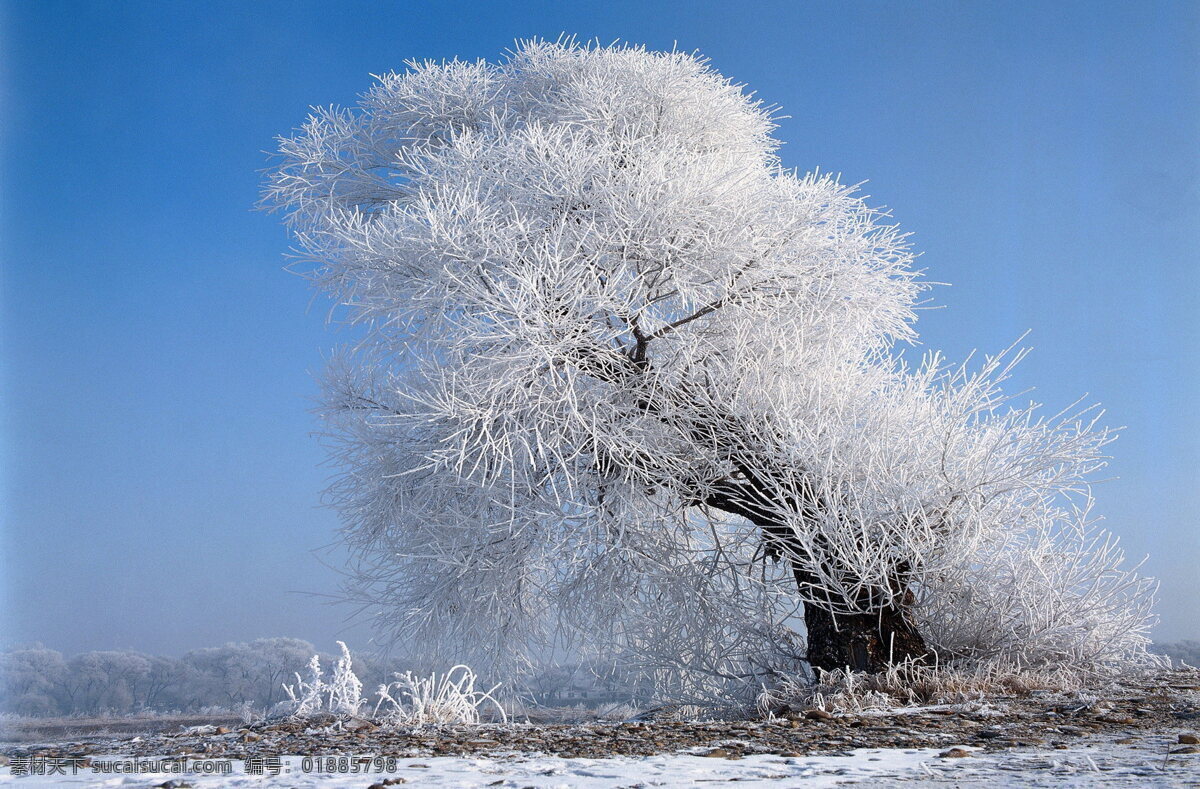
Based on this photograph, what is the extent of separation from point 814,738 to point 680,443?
2.89 meters

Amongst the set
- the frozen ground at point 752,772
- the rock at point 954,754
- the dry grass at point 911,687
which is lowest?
the dry grass at point 911,687

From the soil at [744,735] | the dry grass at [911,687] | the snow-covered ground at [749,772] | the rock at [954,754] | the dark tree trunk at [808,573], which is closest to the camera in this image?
the snow-covered ground at [749,772]

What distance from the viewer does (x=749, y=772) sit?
2832 mm

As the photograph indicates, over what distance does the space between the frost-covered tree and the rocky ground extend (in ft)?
4.51

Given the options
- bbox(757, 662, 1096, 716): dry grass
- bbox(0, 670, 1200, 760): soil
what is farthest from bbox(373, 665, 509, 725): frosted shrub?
bbox(757, 662, 1096, 716): dry grass

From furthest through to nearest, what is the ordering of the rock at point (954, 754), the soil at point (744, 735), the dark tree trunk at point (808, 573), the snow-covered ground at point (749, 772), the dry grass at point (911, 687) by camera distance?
the dark tree trunk at point (808, 573), the dry grass at point (911, 687), the soil at point (744, 735), the rock at point (954, 754), the snow-covered ground at point (749, 772)

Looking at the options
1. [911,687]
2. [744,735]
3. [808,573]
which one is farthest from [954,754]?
[808,573]

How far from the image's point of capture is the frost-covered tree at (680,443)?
225 inches

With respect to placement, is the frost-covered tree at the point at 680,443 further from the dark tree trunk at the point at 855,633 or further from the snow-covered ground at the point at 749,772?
the snow-covered ground at the point at 749,772

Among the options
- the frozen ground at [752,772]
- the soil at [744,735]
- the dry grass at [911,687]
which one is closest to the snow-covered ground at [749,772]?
the frozen ground at [752,772]

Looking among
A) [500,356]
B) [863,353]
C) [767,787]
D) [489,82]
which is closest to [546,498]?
[500,356]

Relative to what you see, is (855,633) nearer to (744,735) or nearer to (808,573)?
(808,573)

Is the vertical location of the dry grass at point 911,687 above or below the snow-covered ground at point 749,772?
below

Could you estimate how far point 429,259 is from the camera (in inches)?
238
